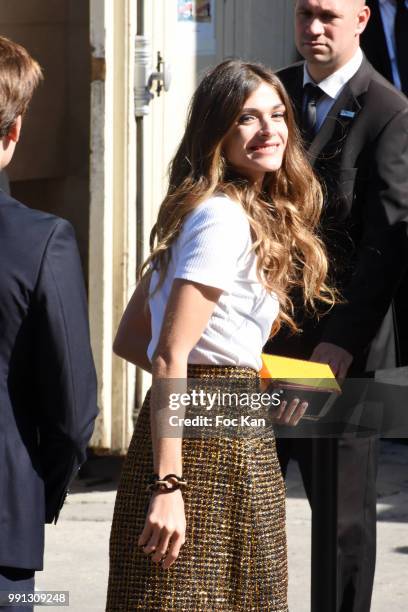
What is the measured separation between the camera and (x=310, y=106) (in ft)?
12.2

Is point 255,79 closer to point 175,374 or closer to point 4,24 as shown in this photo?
point 175,374

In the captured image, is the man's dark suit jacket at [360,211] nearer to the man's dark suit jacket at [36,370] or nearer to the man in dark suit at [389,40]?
the man's dark suit jacket at [36,370]

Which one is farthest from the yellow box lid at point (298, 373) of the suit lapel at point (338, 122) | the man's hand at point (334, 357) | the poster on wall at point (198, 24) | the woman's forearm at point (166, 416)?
the poster on wall at point (198, 24)

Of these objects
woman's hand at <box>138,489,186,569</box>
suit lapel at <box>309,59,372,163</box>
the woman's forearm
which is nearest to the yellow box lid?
the woman's forearm

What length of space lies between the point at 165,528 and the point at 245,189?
754mm

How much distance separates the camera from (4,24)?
6203 millimetres

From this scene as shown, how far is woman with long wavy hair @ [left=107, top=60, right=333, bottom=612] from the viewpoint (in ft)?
8.57

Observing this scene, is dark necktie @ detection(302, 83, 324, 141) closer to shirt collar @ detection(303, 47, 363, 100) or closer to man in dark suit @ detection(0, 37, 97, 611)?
Result: shirt collar @ detection(303, 47, 363, 100)

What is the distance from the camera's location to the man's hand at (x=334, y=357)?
11.6 ft

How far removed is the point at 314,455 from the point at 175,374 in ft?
1.84

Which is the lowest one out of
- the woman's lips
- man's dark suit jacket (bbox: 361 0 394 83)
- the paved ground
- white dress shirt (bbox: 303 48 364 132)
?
the paved ground

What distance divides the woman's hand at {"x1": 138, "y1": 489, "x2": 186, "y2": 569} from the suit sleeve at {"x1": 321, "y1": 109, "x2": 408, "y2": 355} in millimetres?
1058

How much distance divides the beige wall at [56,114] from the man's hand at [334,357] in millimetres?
3064

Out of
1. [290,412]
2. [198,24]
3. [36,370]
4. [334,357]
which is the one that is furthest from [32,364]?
[198,24]
